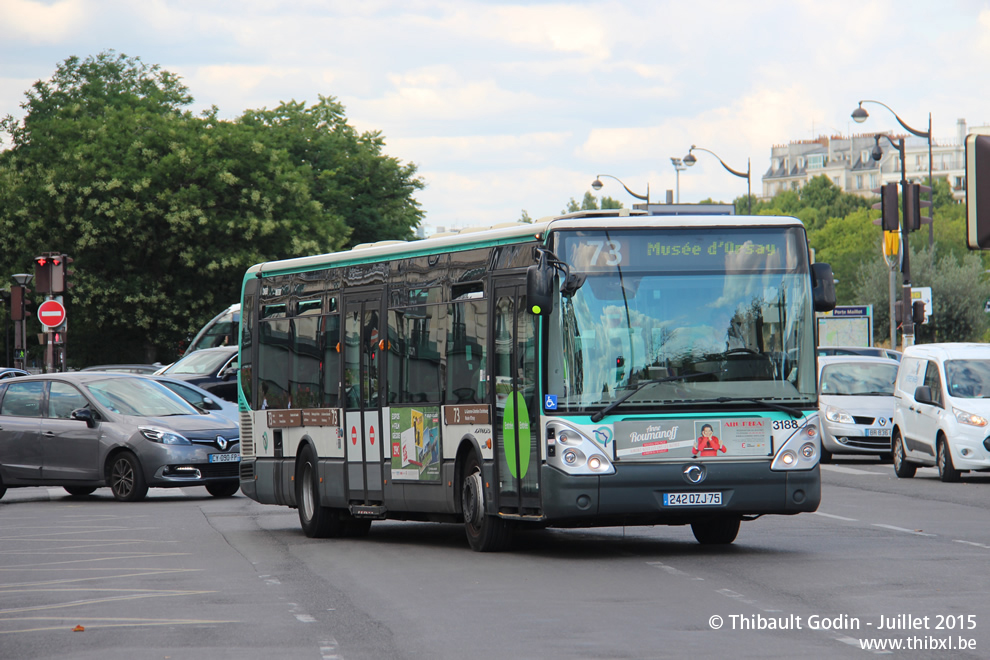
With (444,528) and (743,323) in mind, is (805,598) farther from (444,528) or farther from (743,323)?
(444,528)

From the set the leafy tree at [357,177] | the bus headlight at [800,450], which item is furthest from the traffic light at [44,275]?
the leafy tree at [357,177]

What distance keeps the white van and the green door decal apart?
11.5 metres

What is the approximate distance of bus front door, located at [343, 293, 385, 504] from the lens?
51.0 ft

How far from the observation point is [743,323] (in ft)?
43.2

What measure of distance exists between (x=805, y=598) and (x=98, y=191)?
162 ft

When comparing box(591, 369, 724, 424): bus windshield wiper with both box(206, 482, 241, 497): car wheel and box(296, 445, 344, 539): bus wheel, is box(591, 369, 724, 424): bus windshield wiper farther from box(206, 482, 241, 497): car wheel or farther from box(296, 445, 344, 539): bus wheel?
box(206, 482, 241, 497): car wheel

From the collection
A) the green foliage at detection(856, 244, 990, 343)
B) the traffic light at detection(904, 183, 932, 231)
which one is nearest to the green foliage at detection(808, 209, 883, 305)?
the green foliage at detection(856, 244, 990, 343)

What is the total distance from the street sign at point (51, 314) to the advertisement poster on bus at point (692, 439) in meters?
20.3

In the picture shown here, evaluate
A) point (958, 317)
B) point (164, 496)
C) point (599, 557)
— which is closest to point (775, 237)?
point (599, 557)

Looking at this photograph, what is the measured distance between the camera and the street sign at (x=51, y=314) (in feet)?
101

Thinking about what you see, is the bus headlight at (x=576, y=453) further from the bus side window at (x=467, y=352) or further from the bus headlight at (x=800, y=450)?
the bus headlight at (x=800, y=450)

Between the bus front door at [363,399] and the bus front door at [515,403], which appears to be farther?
the bus front door at [363,399]

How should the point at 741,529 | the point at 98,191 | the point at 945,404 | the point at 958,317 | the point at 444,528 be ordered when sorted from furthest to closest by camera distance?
the point at 958,317
the point at 98,191
the point at 945,404
the point at 444,528
the point at 741,529

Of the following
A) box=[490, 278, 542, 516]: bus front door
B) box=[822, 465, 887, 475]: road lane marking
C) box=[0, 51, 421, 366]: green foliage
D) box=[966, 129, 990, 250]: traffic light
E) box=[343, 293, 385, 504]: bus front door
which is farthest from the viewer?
box=[0, 51, 421, 366]: green foliage
